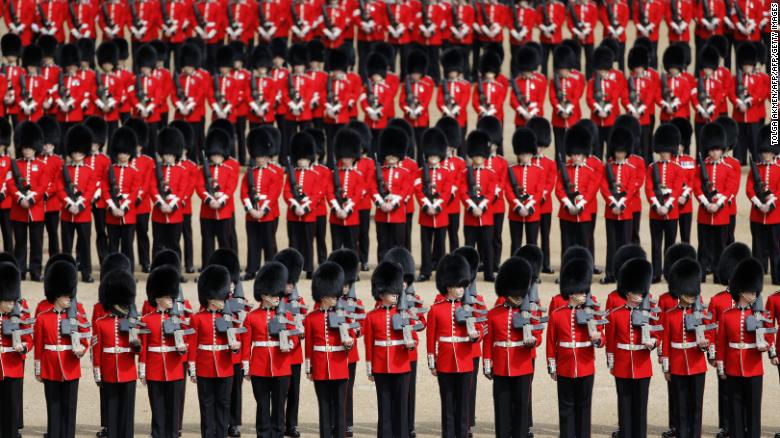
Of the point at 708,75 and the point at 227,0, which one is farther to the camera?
the point at 227,0

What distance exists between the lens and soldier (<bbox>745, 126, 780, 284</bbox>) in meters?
15.0

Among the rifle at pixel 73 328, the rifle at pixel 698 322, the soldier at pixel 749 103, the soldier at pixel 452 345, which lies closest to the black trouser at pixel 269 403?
the soldier at pixel 452 345

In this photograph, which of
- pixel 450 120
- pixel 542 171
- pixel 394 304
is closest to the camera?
pixel 394 304

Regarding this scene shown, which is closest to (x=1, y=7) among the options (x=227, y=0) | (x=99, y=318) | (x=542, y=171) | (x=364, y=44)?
(x=227, y=0)

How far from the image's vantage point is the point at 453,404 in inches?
460

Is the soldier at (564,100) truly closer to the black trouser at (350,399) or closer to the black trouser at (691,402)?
the black trouser at (350,399)

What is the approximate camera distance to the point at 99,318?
11.7 metres

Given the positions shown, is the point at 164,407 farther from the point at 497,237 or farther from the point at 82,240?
Result: the point at 497,237

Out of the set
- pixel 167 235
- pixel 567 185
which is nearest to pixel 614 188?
pixel 567 185

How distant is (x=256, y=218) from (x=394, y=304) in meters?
4.04

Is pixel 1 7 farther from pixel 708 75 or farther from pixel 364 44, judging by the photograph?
pixel 708 75

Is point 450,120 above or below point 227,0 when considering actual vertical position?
below

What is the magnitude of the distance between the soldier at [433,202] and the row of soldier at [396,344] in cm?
364

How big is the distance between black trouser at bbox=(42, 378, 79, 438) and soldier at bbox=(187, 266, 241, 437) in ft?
2.41
